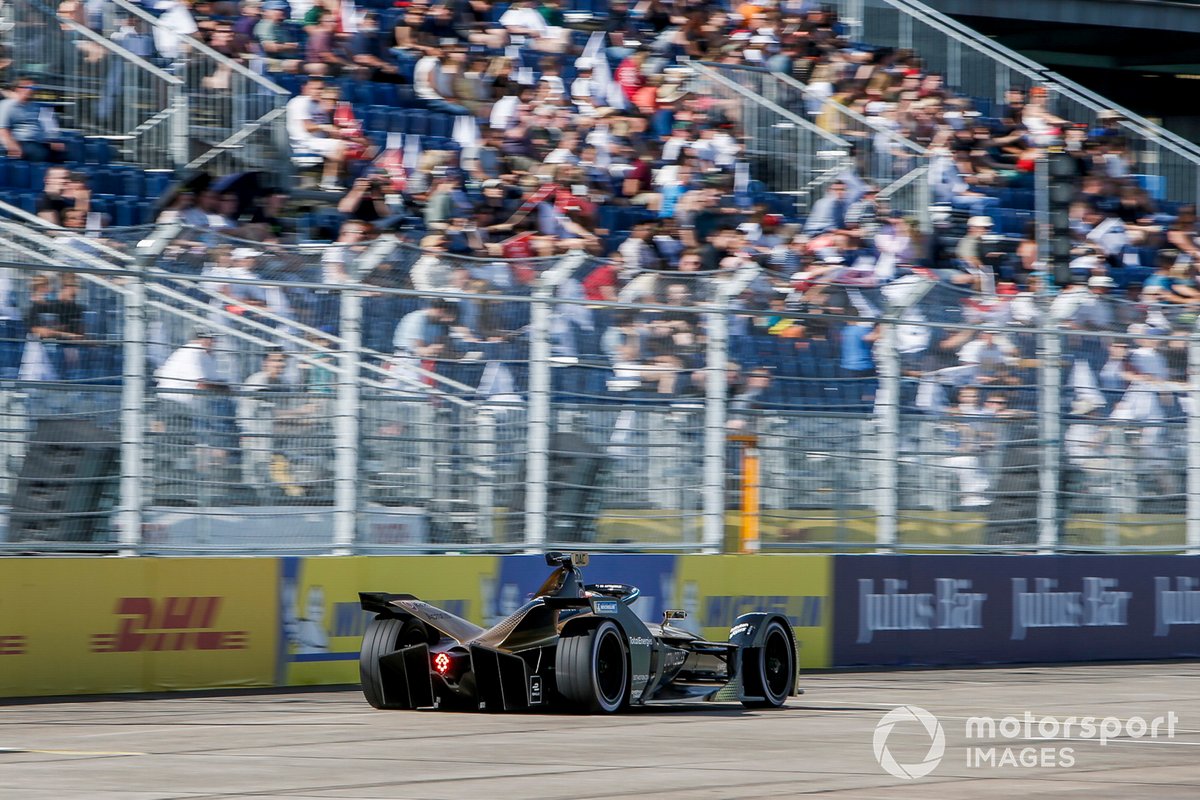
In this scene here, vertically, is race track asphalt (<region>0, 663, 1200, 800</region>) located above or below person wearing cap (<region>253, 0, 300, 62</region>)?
below

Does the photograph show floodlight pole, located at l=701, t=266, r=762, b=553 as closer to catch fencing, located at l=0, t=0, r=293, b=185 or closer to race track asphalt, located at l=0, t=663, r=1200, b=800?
race track asphalt, located at l=0, t=663, r=1200, b=800

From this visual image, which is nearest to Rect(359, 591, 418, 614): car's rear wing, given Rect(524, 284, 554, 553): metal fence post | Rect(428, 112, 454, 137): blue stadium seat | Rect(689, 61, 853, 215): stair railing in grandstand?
Rect(524, 284, 554, 553): metal fence post

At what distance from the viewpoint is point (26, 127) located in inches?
587

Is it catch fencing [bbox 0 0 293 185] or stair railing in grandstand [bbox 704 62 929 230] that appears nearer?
catch fencing [bbox 0 0 293 185]

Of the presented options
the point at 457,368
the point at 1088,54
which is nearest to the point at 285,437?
the point at 457,368

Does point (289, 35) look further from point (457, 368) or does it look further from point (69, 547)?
point (69, 547)

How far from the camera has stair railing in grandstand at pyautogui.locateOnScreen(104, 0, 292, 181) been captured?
617 inches

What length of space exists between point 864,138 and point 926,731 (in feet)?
38.4

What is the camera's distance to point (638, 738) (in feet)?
27.1

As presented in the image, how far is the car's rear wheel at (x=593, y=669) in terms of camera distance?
9.02 m

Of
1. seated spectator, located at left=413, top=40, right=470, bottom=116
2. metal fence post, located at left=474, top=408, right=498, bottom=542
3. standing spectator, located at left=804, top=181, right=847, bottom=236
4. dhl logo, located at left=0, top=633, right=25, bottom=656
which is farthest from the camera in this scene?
standing spectator, located at left=804, top=181, right=847, bottom=236

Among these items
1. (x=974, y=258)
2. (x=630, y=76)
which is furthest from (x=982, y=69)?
(x=630, y=76)

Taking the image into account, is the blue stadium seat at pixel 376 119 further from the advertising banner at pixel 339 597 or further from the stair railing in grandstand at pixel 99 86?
the advertising banner at pixel 339 597

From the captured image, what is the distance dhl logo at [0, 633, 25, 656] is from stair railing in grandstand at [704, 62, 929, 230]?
35.6 ft
